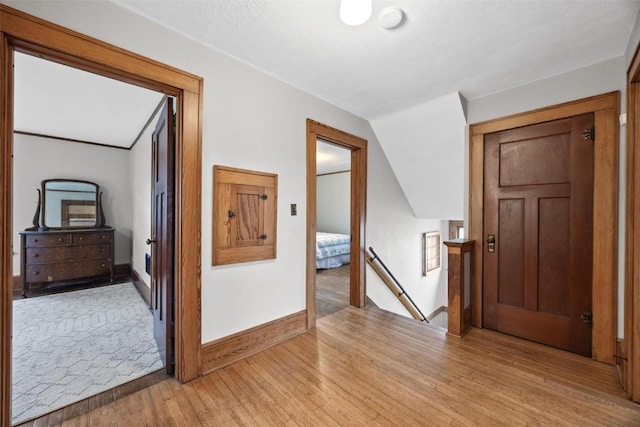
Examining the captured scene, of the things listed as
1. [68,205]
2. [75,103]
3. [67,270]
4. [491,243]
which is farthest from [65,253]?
[491,243]

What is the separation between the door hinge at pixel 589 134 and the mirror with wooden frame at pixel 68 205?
6631mm

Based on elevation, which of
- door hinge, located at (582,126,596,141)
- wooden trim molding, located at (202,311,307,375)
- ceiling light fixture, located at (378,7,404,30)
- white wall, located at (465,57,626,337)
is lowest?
wooden trim molding, located at (202,311,307,375)

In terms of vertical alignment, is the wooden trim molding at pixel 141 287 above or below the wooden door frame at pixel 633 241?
below

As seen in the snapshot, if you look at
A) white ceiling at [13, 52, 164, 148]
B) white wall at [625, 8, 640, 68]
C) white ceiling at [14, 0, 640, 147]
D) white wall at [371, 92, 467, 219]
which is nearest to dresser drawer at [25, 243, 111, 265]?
white ceiling at [13, 52, 164, 148]

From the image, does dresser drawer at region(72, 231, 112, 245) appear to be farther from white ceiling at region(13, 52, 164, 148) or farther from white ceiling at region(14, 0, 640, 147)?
white ceiling at region(14, 0, 640, 147)

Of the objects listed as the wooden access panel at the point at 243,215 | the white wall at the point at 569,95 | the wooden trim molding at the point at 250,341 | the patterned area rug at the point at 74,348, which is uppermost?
the white wall at the point at 569,95

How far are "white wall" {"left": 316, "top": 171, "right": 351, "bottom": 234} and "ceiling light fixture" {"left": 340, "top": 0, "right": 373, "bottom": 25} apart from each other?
5.74m

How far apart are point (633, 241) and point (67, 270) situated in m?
6.51

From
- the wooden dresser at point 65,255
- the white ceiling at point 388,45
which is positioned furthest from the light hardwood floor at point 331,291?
the wooden dresser at point 65,255

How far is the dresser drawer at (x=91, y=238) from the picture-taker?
427 cm

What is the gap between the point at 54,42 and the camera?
140 cm

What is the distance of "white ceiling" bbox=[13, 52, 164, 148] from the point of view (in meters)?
2.45

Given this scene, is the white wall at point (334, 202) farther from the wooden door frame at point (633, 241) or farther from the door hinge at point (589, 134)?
the wooden door frame at point (633, 241)

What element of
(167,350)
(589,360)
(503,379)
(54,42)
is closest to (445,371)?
(503,379)
